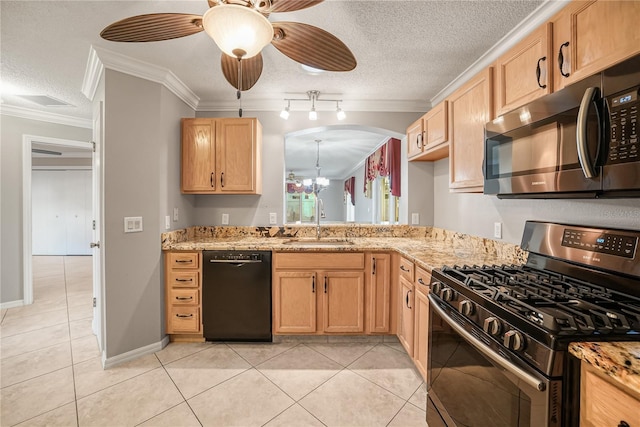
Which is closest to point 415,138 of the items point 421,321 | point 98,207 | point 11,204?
point 421,321

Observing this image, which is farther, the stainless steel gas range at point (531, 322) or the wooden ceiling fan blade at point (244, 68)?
the wooden ceiling fan blade at point (244, 68)

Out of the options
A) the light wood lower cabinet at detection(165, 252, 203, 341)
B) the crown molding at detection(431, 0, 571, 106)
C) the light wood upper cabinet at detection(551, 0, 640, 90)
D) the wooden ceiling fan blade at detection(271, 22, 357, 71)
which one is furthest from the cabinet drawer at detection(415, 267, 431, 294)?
the light wood lower cabinet at detection(165, 252, 203, 341)

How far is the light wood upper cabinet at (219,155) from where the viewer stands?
2.74m

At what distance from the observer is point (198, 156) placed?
276cm

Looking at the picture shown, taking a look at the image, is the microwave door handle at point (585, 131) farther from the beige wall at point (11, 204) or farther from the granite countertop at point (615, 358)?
the beige wall at point (11, 204)

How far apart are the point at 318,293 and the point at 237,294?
2.43 ft

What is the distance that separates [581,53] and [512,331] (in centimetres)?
117

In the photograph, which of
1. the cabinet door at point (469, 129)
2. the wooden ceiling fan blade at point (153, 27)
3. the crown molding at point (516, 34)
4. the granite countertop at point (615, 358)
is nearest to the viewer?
the granite countertop at point (615, 358)

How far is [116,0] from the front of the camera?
5.14ft

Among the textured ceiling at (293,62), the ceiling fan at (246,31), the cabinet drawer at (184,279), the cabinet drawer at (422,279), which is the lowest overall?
the cabinet drawer at (184,279)

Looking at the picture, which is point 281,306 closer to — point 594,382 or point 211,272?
point 211,272

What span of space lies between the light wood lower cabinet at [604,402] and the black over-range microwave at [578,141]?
65 centimetres

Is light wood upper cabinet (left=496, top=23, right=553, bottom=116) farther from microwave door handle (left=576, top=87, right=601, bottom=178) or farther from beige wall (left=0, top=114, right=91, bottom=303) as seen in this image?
beige wall (left=0, top=114, right=91, bottom=303)

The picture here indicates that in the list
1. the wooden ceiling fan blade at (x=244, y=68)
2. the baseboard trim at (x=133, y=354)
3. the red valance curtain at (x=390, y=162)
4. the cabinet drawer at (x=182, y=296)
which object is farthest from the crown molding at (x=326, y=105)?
the baseboard trim at (x=133, y=354)
